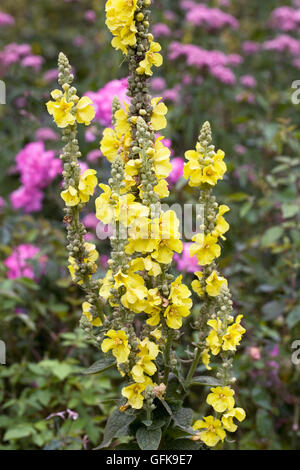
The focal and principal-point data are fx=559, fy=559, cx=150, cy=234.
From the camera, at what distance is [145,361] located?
139 cm

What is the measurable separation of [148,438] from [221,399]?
0.72 ft

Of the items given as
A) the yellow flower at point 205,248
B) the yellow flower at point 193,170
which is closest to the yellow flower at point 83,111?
the yellow flower at point 193,170

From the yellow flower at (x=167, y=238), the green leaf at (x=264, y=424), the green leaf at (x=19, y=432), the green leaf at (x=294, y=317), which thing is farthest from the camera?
the green leaf at (x=294, y=317)

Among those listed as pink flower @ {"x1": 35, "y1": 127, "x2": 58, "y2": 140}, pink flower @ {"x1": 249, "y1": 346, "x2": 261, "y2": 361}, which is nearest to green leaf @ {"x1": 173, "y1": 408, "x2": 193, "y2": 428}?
pink flower @ {"x1": 249, "y1": 346, "x2": 261, "y2": 361}

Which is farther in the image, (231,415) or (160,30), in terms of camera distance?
(160,30)

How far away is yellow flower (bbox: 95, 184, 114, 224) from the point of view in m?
1.33

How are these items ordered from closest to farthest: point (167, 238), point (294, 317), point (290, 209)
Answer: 1. point (167, 238)
2. point (294, 317)
3. point (290, 209)

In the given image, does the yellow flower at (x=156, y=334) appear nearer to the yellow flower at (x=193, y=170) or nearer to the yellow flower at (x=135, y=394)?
the yellow flower at (x=135, y=394)

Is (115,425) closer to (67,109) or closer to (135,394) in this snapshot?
(135,394)

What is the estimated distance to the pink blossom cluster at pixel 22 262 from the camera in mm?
2588

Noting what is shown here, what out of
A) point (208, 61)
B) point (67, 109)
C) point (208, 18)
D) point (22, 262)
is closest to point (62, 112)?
point (67, 109)

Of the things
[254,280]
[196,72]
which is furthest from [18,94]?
[254,280]

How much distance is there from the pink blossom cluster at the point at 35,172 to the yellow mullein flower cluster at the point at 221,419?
164 centimetres

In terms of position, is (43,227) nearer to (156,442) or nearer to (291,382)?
(291,382)
